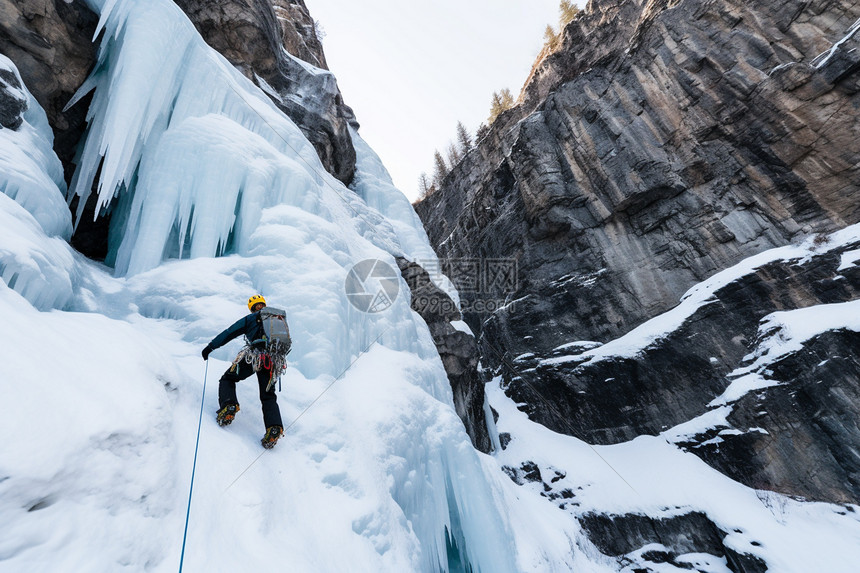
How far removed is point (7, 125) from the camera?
381 cm

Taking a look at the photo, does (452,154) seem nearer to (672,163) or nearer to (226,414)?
(672,163)

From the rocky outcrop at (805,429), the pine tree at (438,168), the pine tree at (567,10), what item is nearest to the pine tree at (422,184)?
the pine tree at (438,168)

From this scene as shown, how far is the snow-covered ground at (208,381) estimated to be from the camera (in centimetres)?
145

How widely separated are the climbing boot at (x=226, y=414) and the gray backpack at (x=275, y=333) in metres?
0.48

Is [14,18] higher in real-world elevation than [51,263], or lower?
higher

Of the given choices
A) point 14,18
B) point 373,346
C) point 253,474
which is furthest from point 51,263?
point 14,18

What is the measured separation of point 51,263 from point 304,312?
2.15 meters

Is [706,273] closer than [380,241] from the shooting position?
No

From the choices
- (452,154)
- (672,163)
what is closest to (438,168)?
(452,154)

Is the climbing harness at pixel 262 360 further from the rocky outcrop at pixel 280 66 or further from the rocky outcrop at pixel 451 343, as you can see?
the rocky outcrop at pixel 280 66

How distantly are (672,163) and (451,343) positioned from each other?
1125 centimetres

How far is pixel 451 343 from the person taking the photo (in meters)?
10.4

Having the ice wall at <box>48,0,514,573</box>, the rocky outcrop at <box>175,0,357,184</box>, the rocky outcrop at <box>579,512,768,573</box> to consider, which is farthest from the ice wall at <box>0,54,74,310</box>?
the rocky outcrop at <box>579,512,768,573</box>

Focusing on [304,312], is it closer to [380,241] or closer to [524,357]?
[380,241]
